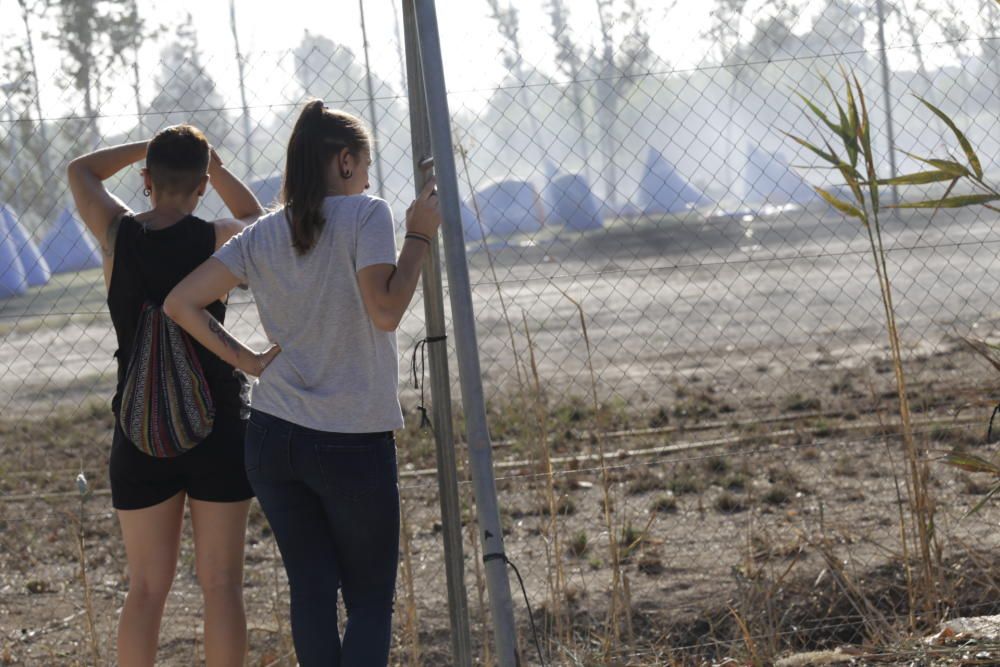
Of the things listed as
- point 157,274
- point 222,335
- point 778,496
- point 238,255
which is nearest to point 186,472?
point 222,335

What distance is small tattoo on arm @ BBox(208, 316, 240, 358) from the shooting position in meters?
2.75

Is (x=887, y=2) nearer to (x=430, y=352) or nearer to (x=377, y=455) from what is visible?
(x=430, y=352)

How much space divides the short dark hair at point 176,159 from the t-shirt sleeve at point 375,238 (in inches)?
23.8

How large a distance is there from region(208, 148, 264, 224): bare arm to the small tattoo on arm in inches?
18.5

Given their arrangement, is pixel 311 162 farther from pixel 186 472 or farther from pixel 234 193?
pixel 186 472

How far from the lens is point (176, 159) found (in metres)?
2.92

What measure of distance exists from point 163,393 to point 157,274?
31 cm

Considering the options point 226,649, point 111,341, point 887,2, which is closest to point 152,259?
point 226,649

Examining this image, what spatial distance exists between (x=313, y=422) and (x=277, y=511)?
0.25 metres

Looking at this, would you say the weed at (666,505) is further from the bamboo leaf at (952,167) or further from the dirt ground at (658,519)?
the bamboo leaf at (952,167)

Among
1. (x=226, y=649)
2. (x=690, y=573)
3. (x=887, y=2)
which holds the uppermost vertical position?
(x=887, y=2)

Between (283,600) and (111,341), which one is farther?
(111,341)

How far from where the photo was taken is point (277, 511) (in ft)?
8.85

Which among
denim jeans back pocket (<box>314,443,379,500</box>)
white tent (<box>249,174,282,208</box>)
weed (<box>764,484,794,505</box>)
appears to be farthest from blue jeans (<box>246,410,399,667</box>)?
white tent (<box>249,174,282,208</box>)
